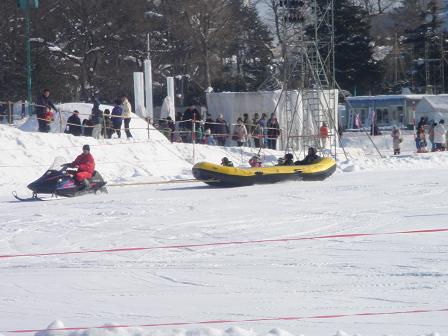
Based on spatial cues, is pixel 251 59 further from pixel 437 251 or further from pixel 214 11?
pixel 437 251

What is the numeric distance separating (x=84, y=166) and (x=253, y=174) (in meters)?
3.61

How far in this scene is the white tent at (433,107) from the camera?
4303 cm

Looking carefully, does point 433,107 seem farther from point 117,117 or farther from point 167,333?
point 167,333

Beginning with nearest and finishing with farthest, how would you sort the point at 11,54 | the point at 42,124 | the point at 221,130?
the point at 42,124, the point at 221,130, the point at 11,54

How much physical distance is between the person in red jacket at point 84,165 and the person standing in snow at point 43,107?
612 cm

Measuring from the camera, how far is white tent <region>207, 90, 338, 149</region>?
31078 millimetres

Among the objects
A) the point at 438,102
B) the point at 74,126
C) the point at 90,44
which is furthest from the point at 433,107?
the point at 74,126

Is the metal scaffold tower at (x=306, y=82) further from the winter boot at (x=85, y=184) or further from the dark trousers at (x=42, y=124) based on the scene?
the winter boot at (x=85, y=184)

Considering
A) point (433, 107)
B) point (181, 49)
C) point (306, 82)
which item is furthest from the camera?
point (181, 49)

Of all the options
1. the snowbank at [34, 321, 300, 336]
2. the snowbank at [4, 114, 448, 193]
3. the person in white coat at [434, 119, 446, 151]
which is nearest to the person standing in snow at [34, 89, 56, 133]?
the snowbank at [4, 114, 448, 193]

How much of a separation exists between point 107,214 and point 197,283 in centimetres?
626

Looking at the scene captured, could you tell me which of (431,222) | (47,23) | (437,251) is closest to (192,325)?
(437,251)

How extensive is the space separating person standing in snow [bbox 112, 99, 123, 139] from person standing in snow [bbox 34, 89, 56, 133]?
184cm

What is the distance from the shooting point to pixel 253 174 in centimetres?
2012
